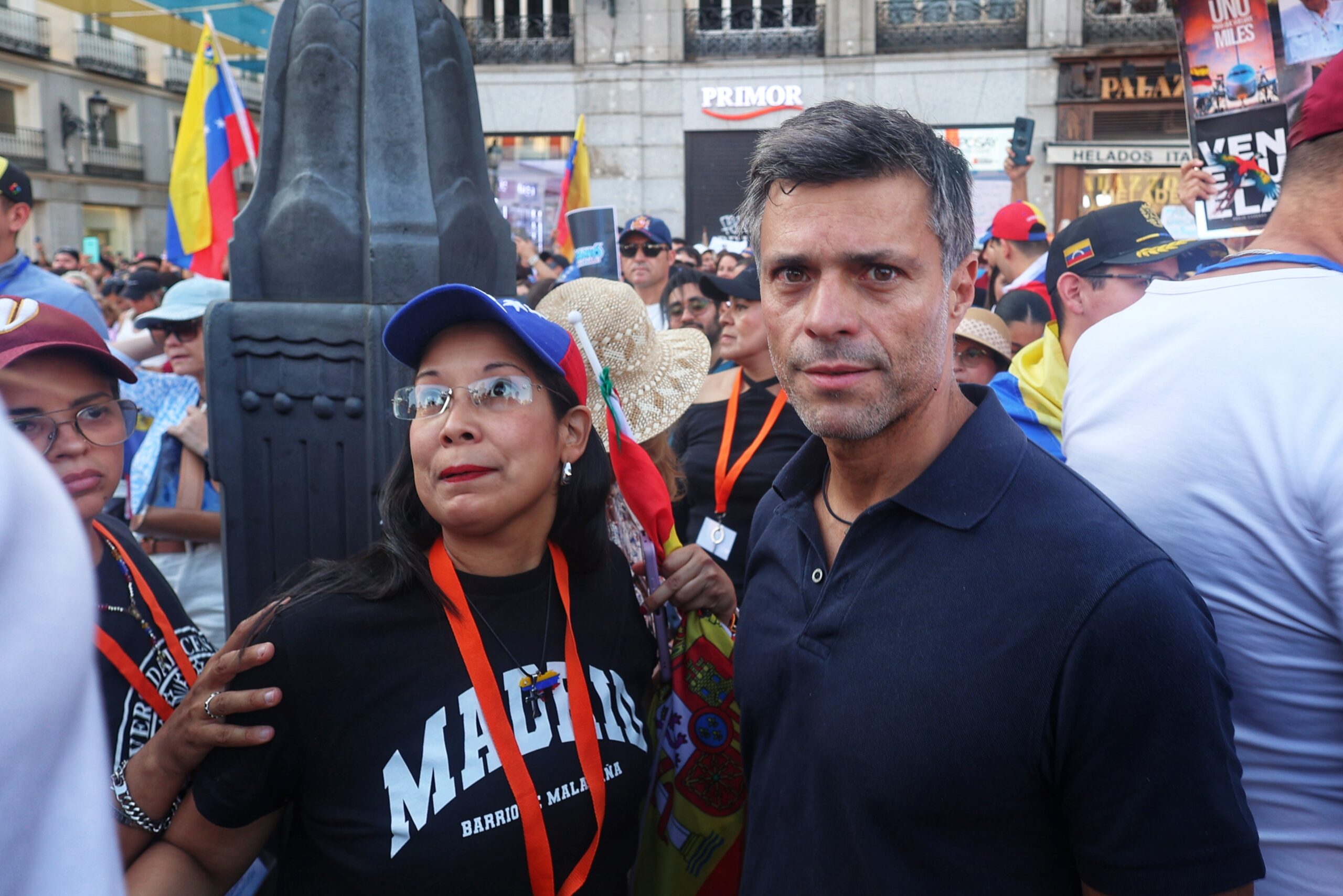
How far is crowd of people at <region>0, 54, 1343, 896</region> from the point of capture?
1410mm

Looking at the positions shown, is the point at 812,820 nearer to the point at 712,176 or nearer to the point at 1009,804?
the point at 1009,804

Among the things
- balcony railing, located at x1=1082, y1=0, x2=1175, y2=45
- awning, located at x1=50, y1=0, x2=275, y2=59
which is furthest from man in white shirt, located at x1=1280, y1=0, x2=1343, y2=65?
balcony railing, located at x1=1082, y1=0, x2=1175, y2=45

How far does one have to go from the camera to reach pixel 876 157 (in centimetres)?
165

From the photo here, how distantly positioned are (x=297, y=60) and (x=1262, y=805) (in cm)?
302

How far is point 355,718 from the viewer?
69.7 inches

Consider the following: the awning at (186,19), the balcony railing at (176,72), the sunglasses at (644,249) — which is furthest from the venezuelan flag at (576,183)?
the balcony railing at (176,72)

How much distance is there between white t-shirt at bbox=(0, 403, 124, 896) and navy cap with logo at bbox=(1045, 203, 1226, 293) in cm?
Result: 367

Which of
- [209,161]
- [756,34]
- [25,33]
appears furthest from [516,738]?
[25,33]

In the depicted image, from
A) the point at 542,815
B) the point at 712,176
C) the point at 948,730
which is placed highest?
the point at 712,176

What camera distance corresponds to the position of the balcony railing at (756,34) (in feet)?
65.9

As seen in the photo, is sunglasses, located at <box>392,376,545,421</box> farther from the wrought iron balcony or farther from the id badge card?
the wrought iron balcony

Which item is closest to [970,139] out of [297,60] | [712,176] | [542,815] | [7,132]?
[712,176]

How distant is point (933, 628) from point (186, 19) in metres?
16.9

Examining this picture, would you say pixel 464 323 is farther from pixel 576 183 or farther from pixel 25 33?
pixel 25 33
